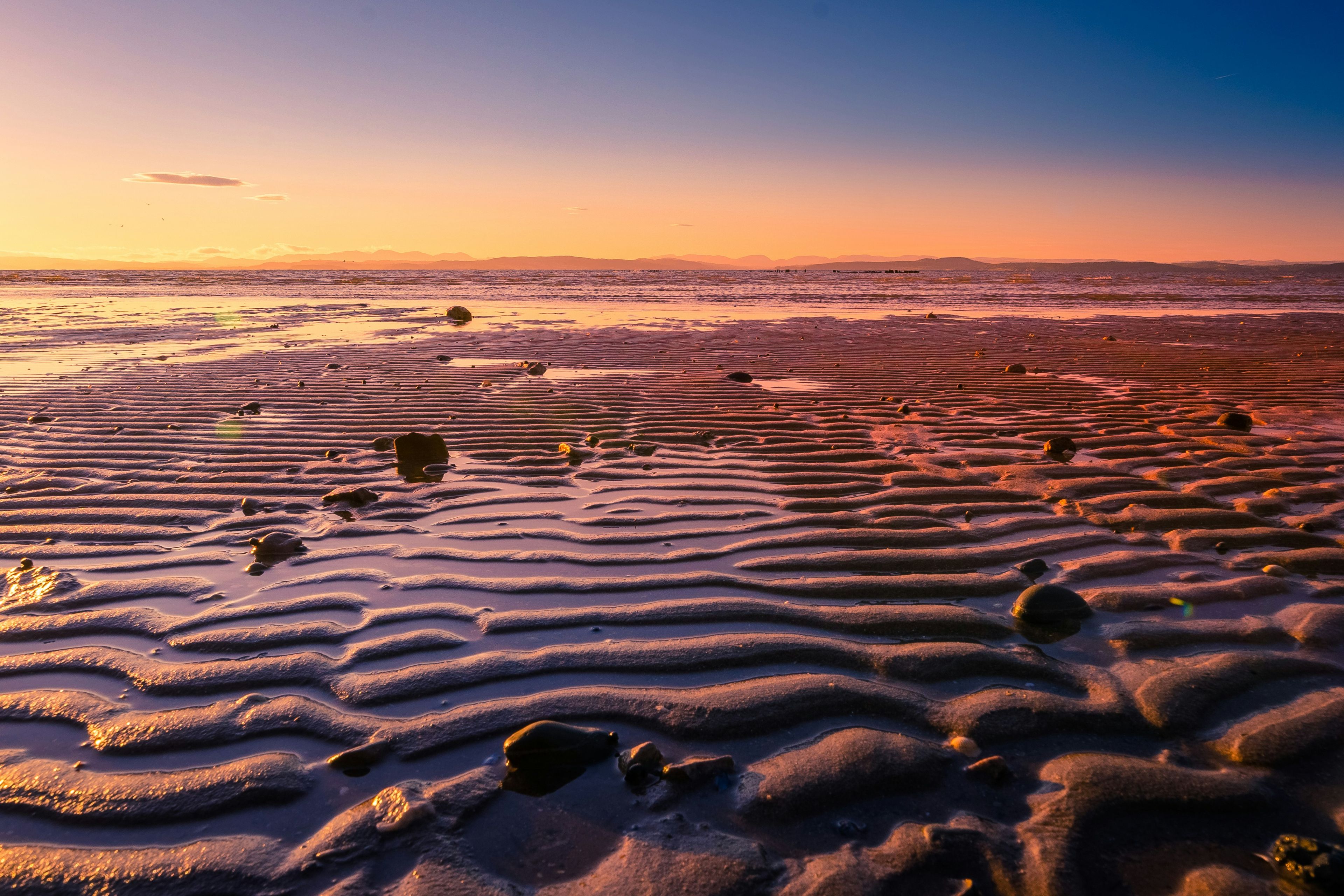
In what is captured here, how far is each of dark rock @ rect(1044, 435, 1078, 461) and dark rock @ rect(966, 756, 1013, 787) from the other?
394 cm

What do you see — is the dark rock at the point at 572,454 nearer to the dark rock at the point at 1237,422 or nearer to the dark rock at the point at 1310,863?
the dark rock at the point at 1310,863

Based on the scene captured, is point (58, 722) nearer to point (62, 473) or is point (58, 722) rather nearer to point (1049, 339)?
point (62, 473)

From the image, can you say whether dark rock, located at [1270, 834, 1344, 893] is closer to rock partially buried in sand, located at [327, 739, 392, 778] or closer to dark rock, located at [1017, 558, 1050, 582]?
dark rock, located at [1017, 558, 1050, 582]

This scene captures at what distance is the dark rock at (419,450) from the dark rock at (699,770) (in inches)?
154

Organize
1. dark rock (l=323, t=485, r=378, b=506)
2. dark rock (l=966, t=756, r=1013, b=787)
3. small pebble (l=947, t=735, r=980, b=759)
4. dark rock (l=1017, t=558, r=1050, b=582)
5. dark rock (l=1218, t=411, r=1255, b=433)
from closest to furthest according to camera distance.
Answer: dark rock (l=966, t=756, r=1013, b=787)
small pebble (l=947, t=735, r=980, b=759)
dark rock (l=1017, t=558, r=1050, b=582)
dark rock (l=323, t=485, r=378, b=506)
dark rock (l=1218, t=411, r=1255, b=433)


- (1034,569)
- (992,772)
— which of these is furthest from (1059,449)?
(992,772)

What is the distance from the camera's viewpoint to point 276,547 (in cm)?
378

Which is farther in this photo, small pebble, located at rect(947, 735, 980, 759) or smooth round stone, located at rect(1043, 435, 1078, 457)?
smooth round stone, located at rect(1043, 435, 1078, 457)

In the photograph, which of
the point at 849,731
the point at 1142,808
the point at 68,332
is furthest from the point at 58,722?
the point at 68,332

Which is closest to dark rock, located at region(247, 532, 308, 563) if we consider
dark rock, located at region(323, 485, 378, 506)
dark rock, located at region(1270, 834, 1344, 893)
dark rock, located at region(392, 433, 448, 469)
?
dark rock, located at region(323, 485, 378, 506)

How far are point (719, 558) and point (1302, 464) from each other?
15.4ft

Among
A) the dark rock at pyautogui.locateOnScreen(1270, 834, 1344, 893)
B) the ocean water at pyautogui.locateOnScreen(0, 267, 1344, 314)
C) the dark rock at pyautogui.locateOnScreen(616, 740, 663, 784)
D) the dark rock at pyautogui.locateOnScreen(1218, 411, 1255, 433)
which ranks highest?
the ocean water at pyautogui.locateOnScreen(0, 267, 1344, 314)

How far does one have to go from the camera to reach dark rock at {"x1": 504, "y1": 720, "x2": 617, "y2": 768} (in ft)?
6.97

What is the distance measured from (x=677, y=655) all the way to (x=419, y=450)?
353 cm
